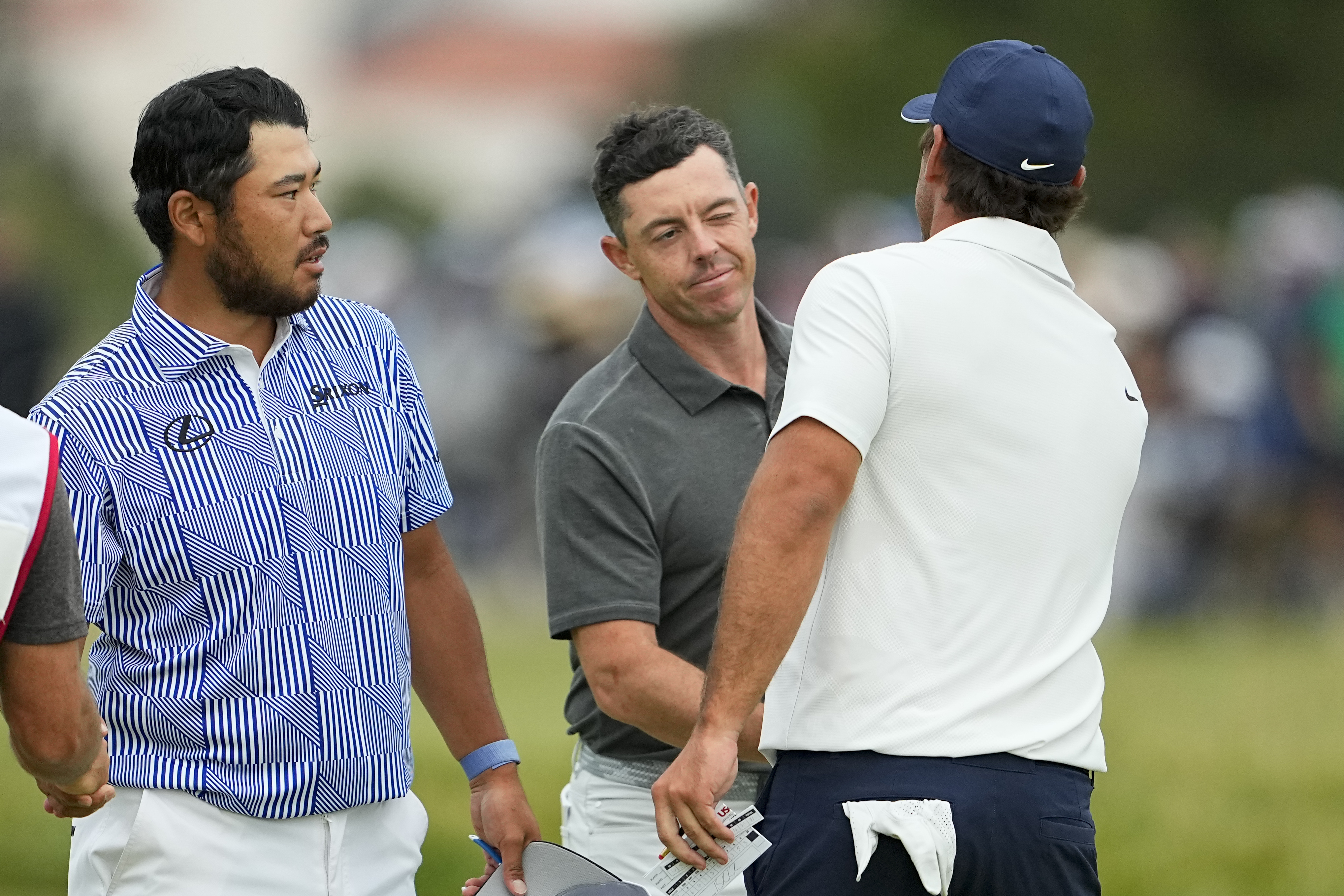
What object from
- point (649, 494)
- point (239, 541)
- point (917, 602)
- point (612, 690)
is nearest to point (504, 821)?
point (612, 690)

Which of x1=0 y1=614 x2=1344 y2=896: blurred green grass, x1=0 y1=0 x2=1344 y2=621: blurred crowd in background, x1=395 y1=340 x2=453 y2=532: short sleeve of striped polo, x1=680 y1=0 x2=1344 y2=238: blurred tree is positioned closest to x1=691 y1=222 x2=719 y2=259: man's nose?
x1=0 y1=0 x2=1344 y2=621: blurred crowd in background

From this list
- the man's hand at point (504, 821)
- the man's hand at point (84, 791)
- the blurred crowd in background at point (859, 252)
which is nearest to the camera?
the man's hand at point (84, 791)

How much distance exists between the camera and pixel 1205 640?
1359 centimetres

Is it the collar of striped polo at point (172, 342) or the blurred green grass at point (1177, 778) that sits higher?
the collar of striped polo at point (172, 342)

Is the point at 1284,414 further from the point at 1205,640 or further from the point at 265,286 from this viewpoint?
the point at 265,286

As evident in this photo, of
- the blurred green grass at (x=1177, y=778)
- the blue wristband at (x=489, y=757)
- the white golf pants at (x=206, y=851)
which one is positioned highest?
the blue wristband at (x=489, y=757)

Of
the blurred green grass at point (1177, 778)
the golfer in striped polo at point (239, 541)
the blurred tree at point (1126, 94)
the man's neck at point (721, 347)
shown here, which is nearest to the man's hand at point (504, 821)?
the golfer in striped polo at point (239, 541)

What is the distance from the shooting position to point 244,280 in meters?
3.58

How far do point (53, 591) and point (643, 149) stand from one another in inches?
76.8

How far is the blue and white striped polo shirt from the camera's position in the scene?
339 cm

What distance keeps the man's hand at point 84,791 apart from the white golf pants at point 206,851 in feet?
0.73

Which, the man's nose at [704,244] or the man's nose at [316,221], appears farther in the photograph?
the man's nose at [704,244]

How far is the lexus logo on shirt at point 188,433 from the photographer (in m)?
3.42

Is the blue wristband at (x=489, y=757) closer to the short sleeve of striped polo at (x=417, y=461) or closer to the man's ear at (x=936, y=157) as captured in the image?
the short sleeve of striped polo at (x=417, y=461)
